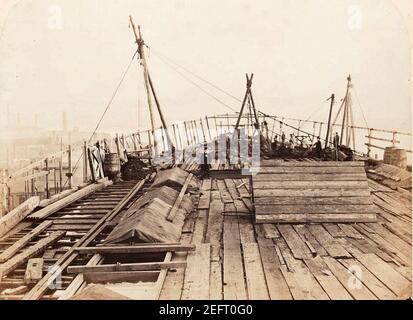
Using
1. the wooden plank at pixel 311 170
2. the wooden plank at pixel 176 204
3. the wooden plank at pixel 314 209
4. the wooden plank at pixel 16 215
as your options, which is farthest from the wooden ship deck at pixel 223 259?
the wooden plank at pixel 311 170

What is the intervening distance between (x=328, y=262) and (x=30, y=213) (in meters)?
6.28

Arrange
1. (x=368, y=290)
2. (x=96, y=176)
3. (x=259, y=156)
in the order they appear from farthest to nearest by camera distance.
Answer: (x=259, y=156), (x=96, y=176), (x=368, y=290)

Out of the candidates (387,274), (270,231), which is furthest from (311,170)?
(387,274)

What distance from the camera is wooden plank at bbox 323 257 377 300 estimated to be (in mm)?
4781

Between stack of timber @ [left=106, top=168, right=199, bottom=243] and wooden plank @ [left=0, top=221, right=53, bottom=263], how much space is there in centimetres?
146

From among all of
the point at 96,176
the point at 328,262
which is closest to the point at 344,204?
the point at 328,262

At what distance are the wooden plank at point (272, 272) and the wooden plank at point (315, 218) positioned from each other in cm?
87

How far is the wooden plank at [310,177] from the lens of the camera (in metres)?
8.02

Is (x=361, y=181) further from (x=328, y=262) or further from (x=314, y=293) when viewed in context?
(x=314, y=293)

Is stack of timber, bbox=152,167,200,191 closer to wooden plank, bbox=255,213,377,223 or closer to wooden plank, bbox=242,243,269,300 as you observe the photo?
wooden plank, bbox=255,213,377,223

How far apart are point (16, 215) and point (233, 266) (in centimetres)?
479

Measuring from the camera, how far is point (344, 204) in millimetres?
7680

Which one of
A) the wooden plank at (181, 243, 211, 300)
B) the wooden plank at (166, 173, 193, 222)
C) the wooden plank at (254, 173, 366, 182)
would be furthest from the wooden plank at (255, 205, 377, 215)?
the wooden plank at (181, 243, 211, 300)
